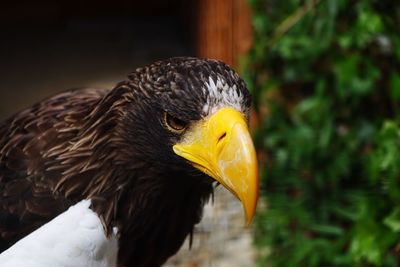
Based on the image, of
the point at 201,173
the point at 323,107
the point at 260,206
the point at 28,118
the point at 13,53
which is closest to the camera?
the point at 201,173

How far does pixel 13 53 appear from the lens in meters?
7.24

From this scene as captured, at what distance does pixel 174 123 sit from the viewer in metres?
2.18

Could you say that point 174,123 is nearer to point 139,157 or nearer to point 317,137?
point 139,157

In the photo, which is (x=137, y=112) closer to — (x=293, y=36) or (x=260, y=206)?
(x=293, y=36)

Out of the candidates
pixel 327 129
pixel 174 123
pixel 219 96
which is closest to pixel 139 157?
pixel 174 123

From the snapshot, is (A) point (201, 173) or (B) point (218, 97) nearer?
(B) point (218, 97)

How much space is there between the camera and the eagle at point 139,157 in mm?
2092

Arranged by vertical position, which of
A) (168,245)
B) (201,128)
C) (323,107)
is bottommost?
(168,245)

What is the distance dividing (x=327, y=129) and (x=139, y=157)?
4.38ft

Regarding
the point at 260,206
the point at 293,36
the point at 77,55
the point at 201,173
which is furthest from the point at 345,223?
the point at 77,55

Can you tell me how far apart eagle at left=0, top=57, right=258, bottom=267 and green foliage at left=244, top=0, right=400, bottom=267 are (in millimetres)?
763

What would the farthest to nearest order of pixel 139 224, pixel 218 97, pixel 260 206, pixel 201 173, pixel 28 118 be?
pixel 260 206 → pixel 28 118 → pixel 139 224 → pixel 201 173 → pixel 218 97

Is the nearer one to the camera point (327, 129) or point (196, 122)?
point (196, 122)

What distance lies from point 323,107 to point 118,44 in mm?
4277
